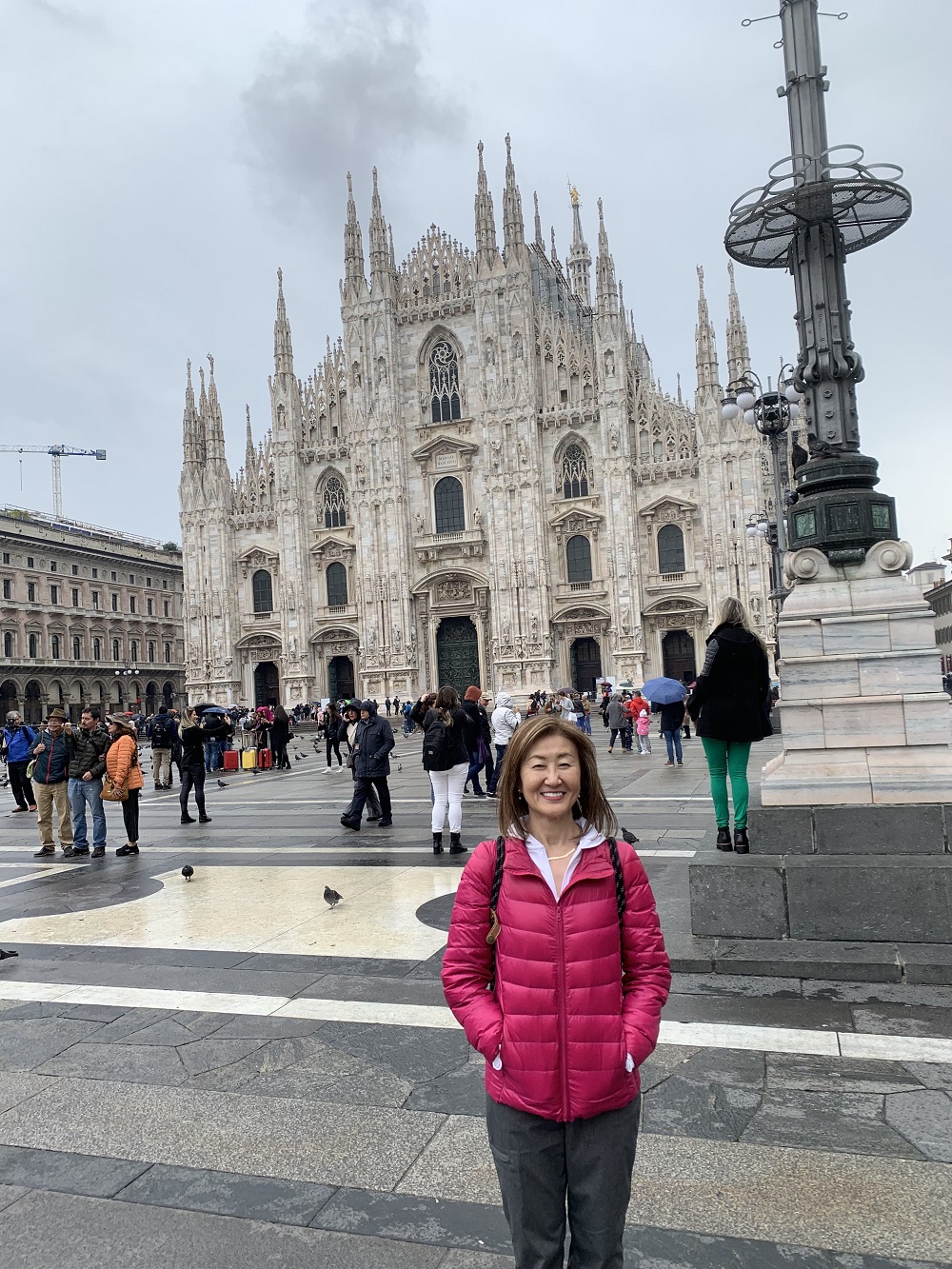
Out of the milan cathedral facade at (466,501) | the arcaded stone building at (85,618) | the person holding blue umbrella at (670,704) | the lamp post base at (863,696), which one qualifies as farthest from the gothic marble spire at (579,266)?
the lamp post base at (863,696)

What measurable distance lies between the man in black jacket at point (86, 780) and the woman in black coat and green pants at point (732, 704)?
6.90 metres

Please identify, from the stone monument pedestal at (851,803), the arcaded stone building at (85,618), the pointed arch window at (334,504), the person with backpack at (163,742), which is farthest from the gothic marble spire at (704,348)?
the arcaded stone building at (85,618)

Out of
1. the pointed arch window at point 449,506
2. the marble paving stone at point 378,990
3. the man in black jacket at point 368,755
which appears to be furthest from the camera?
the pointed arch window at point 449,506

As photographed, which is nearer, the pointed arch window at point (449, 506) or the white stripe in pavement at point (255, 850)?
the white stripe in pavement at point (255, 850)

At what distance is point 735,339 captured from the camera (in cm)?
3625

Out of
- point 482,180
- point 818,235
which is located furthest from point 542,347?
point 818,235

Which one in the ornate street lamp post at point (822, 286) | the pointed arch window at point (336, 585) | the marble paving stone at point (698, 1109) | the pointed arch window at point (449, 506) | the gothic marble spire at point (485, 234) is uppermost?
the gothic marble spire at point (485, 234)

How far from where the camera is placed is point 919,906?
15.4 ft

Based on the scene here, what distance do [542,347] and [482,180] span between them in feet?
25.7

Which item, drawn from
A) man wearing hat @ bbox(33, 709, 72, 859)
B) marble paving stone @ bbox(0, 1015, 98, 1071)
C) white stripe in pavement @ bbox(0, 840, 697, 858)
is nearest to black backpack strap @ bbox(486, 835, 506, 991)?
marble paving stone @ bbox(0, 1015, 98, 1071)

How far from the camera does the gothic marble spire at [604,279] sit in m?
37.0

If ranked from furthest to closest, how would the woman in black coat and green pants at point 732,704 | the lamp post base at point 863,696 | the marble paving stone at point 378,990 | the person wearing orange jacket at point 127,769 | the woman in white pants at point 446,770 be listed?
the person wearing orange jacket at point 127,769 < the woman in white pants at point 446,770 < the woman in black coat and green pants at point 732,704 < the lamp post base at point 863,696 < the marble paving stone at point 378,990

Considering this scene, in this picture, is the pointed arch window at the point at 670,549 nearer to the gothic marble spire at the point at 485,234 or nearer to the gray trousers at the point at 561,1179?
the gothic marble spire at the point at 485,234

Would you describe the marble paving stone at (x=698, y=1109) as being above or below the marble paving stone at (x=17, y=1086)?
below
